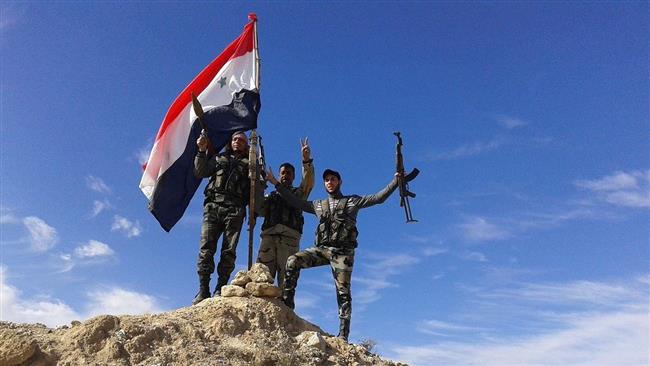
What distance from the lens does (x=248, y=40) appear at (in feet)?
37.4

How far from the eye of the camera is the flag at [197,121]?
33.6ft

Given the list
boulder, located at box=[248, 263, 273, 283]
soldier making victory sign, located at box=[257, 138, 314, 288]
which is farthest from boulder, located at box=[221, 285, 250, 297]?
soldier making victory sign, located at box=[257, 138, 314, 288]

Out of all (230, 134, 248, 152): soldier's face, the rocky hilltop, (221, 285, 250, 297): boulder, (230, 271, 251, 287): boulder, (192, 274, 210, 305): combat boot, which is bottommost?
the rocky hilltop

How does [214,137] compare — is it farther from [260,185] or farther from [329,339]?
[329,339]

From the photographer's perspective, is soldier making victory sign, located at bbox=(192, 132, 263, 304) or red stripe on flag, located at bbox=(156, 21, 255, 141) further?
red stripe on flag, located at bbox=(156, 21, 255, 141)

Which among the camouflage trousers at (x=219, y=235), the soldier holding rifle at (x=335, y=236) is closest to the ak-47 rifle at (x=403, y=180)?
the soldier holding rifle at (x=335, y=236)

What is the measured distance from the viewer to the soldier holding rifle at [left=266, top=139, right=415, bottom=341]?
26.9ft

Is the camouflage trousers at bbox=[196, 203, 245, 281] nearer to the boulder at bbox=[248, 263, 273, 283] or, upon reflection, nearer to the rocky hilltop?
the boulder at bbox=[248, 263, 273, 283]

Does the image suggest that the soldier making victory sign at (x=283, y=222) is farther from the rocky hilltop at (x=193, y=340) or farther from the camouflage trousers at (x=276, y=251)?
the rocky hilltop at (x=193, y=340)

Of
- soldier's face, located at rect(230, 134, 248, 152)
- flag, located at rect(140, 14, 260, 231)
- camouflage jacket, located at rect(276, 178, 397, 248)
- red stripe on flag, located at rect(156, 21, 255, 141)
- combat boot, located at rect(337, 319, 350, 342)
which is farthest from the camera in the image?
red stripe on flag, located at rect(156, 21, 255, 141)

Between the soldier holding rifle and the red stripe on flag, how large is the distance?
3.04m

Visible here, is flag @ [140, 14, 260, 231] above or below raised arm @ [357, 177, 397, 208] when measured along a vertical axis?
above

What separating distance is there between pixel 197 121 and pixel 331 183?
10.6ft

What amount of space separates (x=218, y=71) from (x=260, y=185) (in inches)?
131
